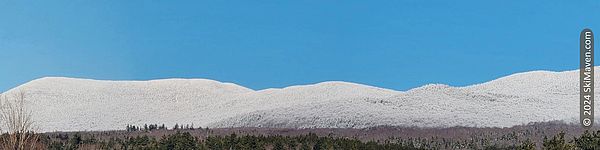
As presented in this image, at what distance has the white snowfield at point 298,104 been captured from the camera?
77875 millimetres

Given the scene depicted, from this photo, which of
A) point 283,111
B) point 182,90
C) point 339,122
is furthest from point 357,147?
point 182,90

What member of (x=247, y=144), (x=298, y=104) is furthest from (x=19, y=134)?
(x=298, y=104)

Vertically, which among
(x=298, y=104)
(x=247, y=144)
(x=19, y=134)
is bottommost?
(x=247, y=144)

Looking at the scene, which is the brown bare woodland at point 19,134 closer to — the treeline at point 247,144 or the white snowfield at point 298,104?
the treeline at point 247,144

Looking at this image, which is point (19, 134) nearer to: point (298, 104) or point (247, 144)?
point (247, 144)

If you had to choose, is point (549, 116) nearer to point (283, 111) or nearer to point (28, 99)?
point (283, 111)

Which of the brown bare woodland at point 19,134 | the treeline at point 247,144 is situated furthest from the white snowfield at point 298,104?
the brown bare woodland at point 19,134

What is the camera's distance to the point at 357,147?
156 feet

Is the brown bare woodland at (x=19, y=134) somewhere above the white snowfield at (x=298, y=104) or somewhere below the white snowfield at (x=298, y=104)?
below

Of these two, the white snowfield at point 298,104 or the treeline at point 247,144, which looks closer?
the treeline at point 247,144

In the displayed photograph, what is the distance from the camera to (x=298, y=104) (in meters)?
89.9

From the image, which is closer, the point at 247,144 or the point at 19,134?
the point at 19,134

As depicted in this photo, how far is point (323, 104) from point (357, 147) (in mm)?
37934

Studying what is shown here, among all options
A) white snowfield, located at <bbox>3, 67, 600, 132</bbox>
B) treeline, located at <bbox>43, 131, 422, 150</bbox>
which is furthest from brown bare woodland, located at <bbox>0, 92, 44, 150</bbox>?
white snowfield, located at <bbox>3, 67, 600, 132</bbox>
